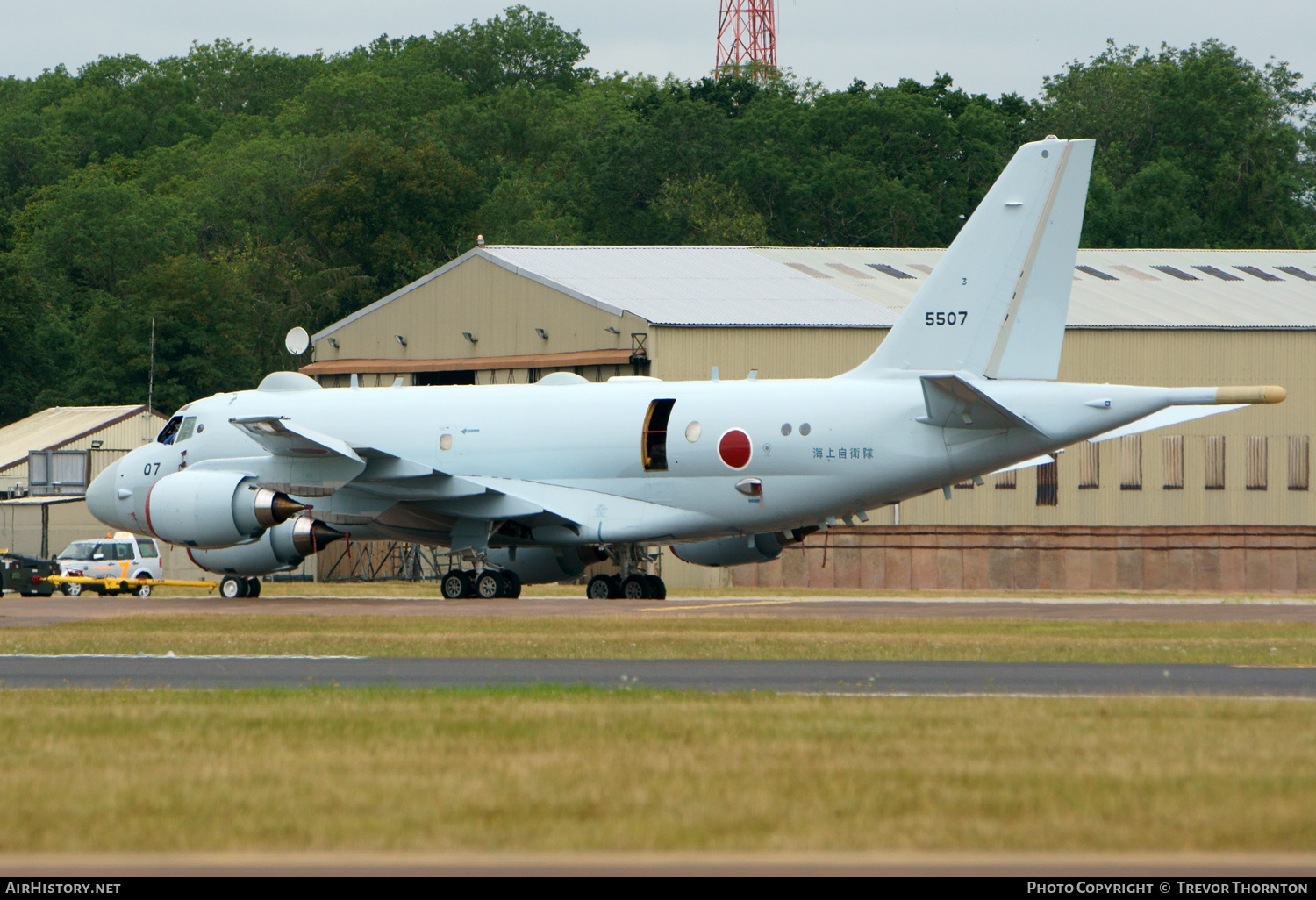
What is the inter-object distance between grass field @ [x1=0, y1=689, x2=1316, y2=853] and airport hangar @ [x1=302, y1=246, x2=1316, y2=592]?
112 ft

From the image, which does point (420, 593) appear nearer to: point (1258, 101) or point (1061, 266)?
point (1061, 266)

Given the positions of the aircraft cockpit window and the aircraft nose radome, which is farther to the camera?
the aircraft cockpit window

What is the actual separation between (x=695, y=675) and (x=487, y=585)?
1832cm

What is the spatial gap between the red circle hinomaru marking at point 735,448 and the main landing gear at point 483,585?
5345 millimetres

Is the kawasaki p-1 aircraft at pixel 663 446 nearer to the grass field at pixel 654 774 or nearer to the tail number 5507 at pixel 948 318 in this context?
the tail number 5507 at pixel 948 318

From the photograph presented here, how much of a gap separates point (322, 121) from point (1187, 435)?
298 feet

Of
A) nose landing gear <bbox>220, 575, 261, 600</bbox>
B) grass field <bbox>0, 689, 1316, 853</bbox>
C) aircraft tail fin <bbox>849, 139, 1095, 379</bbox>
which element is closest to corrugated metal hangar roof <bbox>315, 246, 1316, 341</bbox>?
nose landing gear <bbox>220, 575, 261, 600</bbox>

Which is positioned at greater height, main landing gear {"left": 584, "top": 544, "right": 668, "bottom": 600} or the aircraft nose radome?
the aircraft nose radome

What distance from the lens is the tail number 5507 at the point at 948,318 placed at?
108 feet

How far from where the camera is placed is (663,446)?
34.4 m

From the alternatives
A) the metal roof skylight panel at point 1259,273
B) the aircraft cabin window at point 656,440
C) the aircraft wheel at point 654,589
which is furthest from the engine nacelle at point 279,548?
the metal roof skylight panel at point 1259,273

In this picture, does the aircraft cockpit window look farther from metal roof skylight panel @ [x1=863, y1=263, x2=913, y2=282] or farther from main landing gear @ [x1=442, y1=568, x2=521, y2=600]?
metal roof skylight panel @ [x1=863, y1=263, x2=913, y2=282]

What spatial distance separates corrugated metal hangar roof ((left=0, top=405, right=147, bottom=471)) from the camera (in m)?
68.2

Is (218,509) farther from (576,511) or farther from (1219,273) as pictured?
(1219,273)
